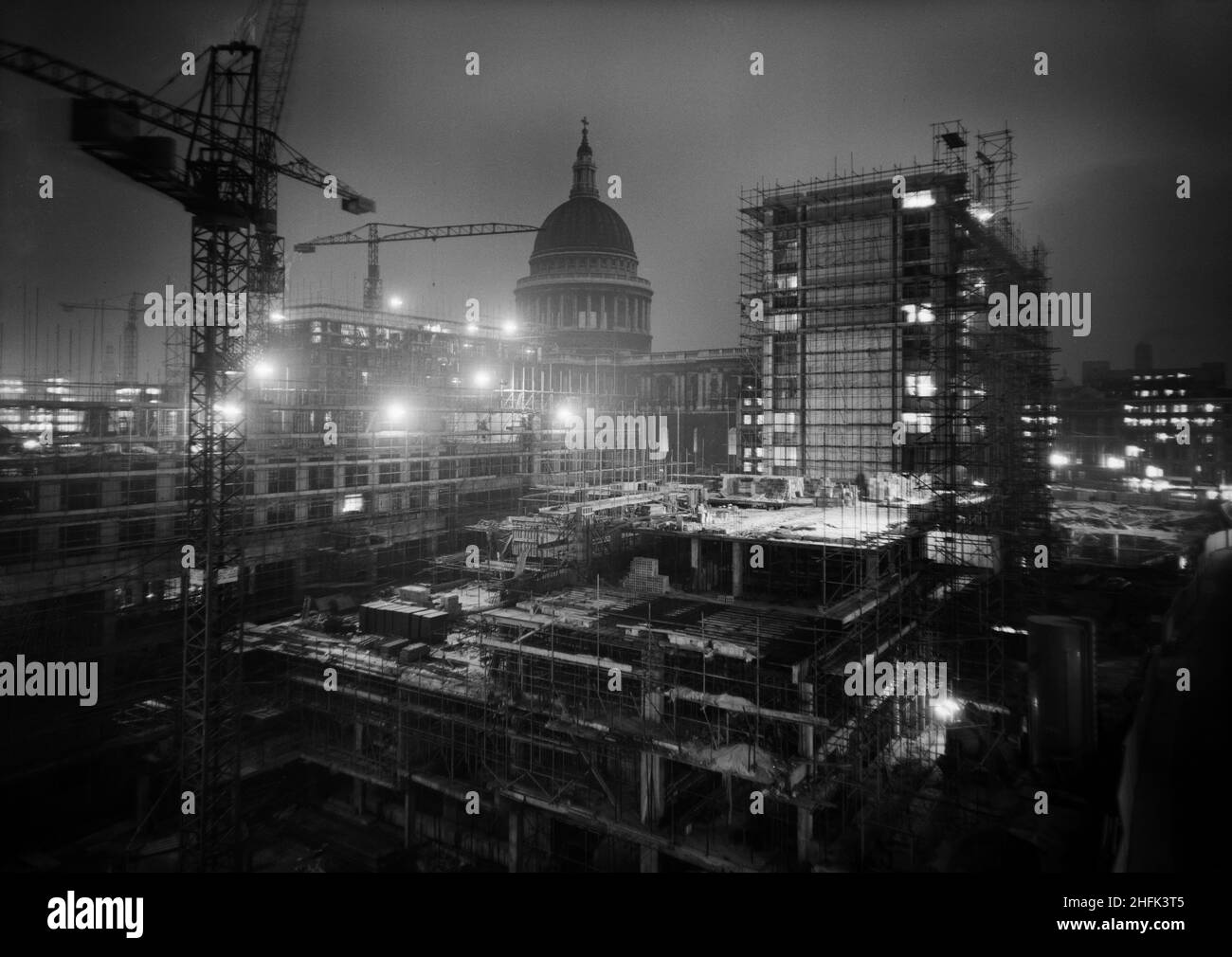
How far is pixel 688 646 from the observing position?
50.5 ft

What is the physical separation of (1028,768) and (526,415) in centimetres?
3131

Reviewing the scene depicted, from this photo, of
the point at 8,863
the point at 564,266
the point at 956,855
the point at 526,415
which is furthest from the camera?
the point at 564,266

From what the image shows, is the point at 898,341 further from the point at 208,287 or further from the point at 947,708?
the point at 208,287

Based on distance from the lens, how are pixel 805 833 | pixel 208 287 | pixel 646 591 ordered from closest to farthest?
1. pixel 805 833
2. pixel 208 287
3. pixel 646 591

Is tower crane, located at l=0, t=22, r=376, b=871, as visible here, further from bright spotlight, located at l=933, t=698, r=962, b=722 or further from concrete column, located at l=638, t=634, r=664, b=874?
bright spotlight, located at l=933, t=698, r=962, b=722

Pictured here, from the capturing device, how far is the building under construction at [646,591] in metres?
15.1

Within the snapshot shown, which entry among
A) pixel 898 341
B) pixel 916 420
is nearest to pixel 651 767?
pixel 916 420

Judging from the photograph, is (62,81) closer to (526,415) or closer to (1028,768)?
(1028,768)

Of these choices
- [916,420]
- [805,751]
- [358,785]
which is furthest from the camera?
[916,420]

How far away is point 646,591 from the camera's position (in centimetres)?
2144

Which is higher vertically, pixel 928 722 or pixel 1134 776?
pixel 1134 776

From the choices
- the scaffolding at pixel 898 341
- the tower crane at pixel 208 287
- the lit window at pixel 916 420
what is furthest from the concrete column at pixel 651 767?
the lit window at pixel 916 420

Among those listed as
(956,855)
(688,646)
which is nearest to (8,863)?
(688,646)

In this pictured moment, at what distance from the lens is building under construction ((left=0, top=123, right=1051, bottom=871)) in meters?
15.1
